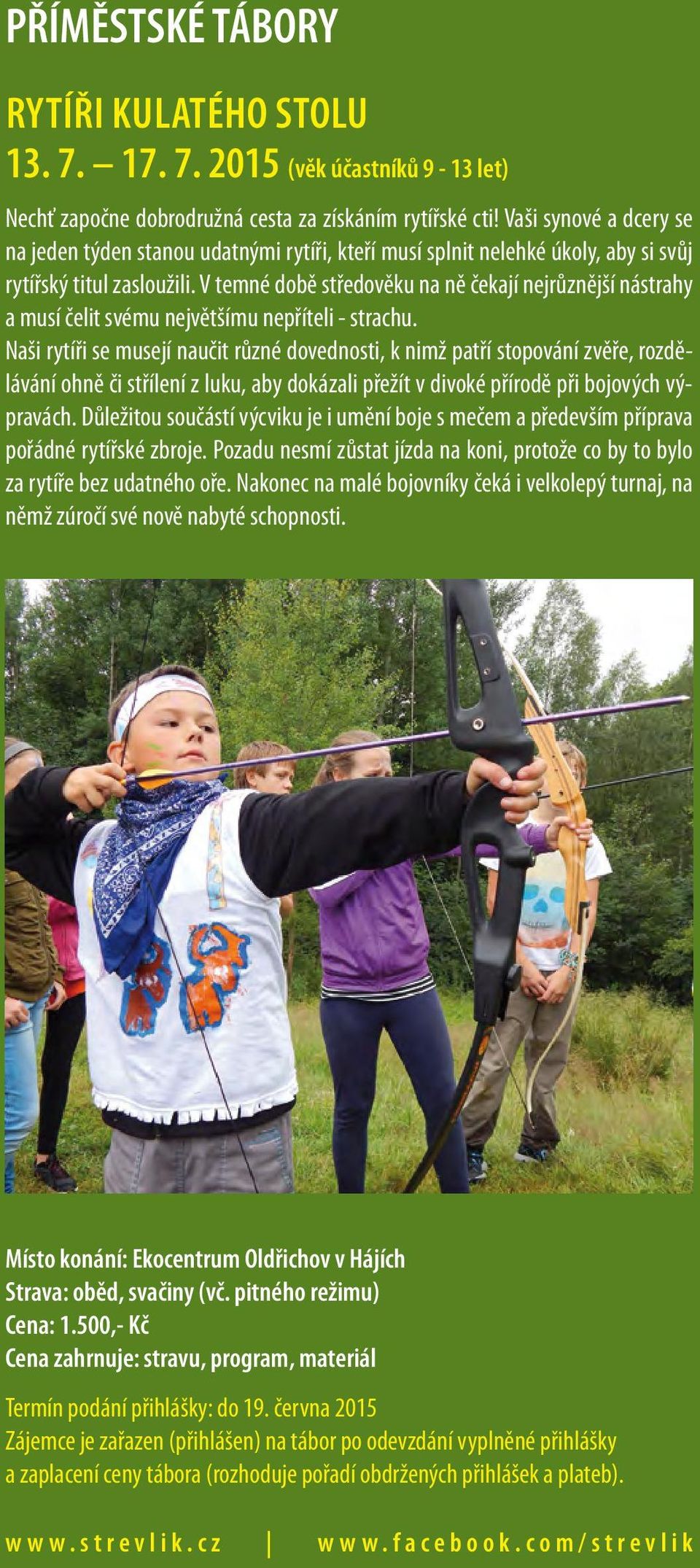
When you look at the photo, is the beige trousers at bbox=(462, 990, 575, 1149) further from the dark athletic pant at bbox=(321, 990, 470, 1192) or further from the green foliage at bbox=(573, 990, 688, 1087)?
the green foliage at bbox=(573, 990, 688, 1087)

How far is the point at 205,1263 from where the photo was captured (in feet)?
5.79

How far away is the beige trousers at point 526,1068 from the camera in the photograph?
125 inches

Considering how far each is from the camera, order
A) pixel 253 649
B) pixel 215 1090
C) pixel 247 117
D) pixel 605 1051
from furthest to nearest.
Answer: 1. pixel 253 649
2. pixel 605 1051
3. pixel 247 117
4. pixel 215 1090

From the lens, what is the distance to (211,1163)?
5.43ft

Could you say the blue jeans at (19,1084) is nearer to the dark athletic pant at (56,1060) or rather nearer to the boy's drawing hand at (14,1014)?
the boy's drawing hand at (14,1014)

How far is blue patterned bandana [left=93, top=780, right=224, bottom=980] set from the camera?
66.6 inches

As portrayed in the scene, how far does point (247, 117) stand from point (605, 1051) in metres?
4.33

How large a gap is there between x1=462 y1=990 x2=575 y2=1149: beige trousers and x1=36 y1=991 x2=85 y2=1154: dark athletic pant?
4.28ft

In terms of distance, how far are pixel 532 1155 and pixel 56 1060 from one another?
1.65m

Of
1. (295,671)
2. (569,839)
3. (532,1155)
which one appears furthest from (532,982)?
(295,671)

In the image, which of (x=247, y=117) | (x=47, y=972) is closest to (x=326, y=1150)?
(x=47, y=972)

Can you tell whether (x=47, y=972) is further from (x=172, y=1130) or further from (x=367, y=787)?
(x=367, y=787)

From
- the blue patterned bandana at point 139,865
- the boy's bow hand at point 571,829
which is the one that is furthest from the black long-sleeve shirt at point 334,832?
the boy's bow hand at point 571,829

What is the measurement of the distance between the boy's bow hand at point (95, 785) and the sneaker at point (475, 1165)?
2.00 metres
